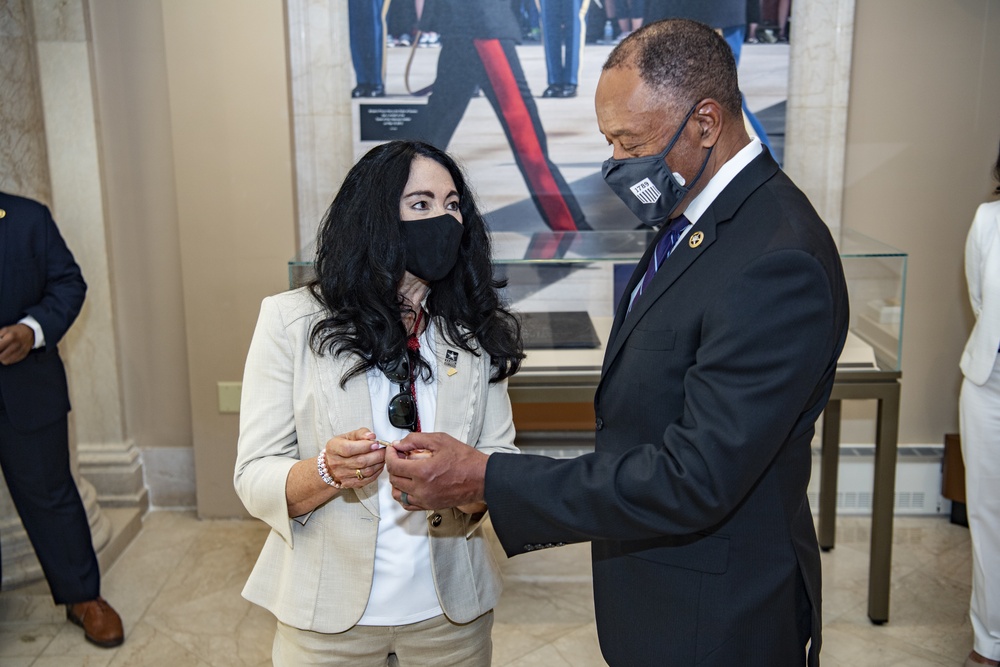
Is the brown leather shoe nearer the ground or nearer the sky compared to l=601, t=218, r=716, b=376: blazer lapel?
nearer the ground

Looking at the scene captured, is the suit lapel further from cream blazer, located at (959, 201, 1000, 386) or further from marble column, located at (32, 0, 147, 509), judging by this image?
marble column, located at (32, 0, 147, 509)

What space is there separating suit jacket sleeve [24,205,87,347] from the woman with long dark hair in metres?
1.89

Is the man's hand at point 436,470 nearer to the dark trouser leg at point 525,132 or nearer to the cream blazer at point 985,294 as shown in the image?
the cream blazer at point 985,294

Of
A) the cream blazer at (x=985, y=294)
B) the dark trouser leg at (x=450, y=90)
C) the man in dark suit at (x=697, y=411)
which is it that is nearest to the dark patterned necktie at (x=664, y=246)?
the man in dark suit at (x=697, y=411)

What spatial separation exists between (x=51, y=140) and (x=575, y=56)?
8.37 ft

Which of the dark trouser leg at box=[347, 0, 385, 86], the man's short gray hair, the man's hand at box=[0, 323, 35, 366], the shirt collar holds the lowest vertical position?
the man's hand at box=[0, 323, 35, 366]

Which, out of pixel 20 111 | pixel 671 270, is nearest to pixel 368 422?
pixel 671 270

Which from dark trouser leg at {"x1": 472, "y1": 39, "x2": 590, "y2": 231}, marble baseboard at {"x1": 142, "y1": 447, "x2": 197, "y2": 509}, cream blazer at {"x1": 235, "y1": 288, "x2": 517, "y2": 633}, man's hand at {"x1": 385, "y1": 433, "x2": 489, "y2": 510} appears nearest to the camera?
man's hand at {"x1": 385, "y1": 433, "x2": 489, "y2": 510}

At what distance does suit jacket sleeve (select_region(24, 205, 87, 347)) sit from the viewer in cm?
365

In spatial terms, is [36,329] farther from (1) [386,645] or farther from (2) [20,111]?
(1) [386,645]

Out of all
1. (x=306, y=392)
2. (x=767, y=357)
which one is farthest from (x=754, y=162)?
(x=306, y=392)

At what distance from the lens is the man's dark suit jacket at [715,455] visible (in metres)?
1.72

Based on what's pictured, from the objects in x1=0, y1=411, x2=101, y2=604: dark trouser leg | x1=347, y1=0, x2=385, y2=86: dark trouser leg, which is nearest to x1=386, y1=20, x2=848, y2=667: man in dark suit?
x1=0, y1=411, x2=101, y2=604: dark trouser leg

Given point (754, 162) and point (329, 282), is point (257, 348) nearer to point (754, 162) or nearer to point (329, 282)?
point (329, 282)
